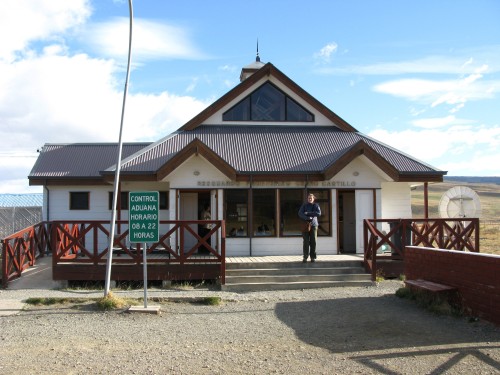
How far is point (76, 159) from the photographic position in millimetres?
20312

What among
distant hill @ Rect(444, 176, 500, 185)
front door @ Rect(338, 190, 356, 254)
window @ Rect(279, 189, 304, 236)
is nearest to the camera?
window @ Rect(279, 189, 304, 236)

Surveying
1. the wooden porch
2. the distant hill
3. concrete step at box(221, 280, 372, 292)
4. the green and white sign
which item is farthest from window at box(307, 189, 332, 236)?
the distant hill

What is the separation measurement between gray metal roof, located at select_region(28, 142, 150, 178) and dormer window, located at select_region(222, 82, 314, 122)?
16.3 feet

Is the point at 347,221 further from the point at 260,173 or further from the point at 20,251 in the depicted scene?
the point at 20,251

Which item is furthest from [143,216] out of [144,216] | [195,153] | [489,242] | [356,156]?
[489,242]

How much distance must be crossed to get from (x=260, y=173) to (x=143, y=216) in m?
6.04

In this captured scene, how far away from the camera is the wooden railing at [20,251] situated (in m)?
13.1

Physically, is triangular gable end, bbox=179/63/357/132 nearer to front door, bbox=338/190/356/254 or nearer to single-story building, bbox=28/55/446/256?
single-story building, bbox=28/55/446/256

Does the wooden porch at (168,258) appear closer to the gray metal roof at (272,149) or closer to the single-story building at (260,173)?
the single-story building at (260,173)

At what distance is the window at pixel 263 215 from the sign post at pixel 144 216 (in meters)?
5.90

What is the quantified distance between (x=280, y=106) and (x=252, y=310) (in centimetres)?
1046

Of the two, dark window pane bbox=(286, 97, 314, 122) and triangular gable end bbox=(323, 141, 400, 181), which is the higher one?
dark window pane bbox=(286, 97, 314, 122)

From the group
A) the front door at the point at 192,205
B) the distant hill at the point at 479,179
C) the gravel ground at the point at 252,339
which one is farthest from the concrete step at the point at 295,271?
the distant hill at the point at 479,179

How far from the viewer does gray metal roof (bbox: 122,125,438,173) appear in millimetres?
16344
